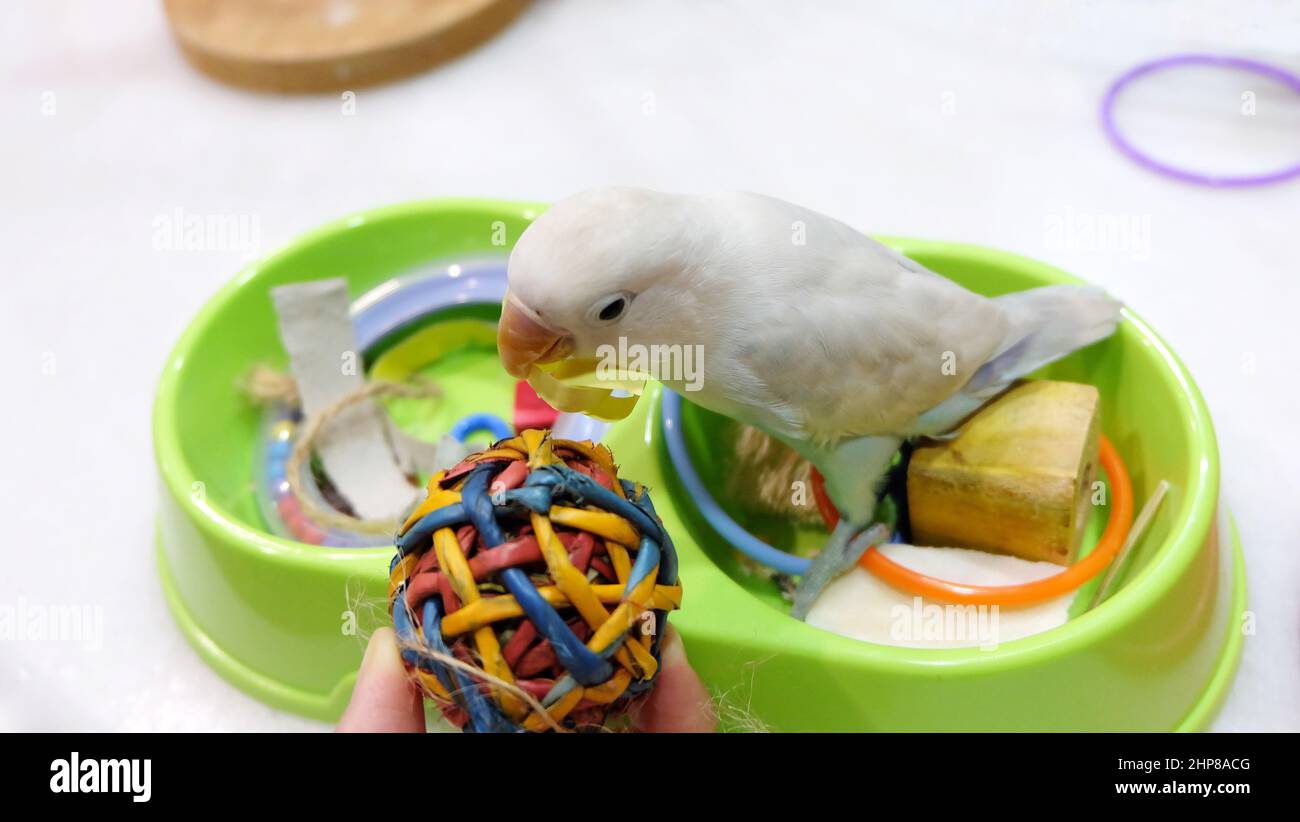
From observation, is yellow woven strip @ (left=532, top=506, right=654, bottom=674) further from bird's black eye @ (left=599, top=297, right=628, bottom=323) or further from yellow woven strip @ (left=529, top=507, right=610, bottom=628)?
bird's black eye @ (left=599, top=297, right=628, bottom=323)

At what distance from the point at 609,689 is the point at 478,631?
0.08 meters

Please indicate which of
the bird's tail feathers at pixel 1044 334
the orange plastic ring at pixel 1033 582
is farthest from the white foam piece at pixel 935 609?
the bird's tail feathers at pixel 1044 334

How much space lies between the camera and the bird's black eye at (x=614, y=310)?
2.40 feet

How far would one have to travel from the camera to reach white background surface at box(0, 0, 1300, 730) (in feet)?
3.76

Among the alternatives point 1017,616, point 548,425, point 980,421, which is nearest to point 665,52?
point 548,425

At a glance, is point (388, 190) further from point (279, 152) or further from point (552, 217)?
point (552, 217)

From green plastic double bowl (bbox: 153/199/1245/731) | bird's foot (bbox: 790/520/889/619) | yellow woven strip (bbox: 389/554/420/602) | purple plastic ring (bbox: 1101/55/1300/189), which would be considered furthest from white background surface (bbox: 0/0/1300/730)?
yellow woven strip (bbox: 389/554/420/602)

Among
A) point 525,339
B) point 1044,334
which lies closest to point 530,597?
point 525,339

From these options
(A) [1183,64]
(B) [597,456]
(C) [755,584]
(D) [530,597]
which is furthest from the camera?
(A) [1183,64]

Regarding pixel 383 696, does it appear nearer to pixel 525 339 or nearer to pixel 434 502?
pixel 434 502

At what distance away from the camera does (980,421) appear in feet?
3.05

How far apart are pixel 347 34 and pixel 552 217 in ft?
3.36

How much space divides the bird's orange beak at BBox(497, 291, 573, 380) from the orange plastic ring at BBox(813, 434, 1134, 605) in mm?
337

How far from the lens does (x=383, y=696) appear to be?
0.63m
